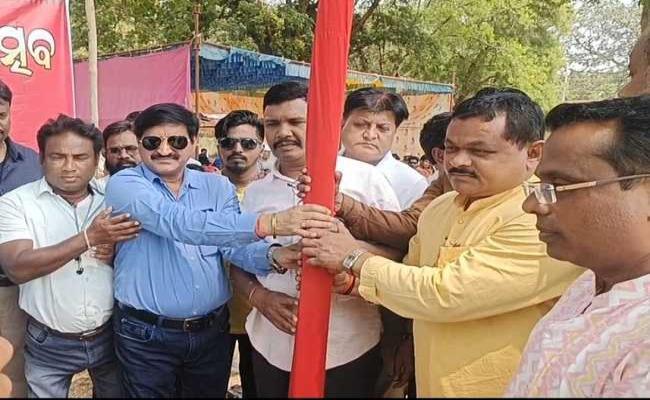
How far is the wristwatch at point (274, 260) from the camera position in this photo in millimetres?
2146

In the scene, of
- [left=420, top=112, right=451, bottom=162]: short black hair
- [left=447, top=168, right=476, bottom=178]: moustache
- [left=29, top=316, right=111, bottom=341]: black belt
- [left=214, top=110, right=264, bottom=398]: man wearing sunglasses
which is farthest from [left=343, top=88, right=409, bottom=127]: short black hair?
[left=29, top=316, right=111, bottom=341]: black belt

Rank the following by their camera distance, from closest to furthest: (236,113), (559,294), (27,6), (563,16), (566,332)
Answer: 1. (566,332)
2. (559,294)
3. (236,113)
4. (27,6)
5. (563,16)

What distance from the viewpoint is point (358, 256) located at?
1760mm

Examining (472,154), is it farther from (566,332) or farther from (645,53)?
(645,53)

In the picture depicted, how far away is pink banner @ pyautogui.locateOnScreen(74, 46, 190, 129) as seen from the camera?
8.00 m

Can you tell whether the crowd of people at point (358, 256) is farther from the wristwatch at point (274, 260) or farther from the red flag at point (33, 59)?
the red flag at point (33, 59)

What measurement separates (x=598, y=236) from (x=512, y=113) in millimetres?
565

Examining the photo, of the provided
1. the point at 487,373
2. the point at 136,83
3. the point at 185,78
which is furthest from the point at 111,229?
the point at 136,83

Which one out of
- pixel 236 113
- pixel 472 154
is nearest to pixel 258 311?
pixel 472 154

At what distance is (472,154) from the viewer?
1749mm

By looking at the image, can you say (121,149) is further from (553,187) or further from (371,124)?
(553,187)

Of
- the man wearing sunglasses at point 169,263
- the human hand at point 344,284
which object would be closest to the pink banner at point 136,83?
the man wearing sunglasses at point 169,263

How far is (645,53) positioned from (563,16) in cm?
1902

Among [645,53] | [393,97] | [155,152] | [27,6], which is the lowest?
[155,152]
